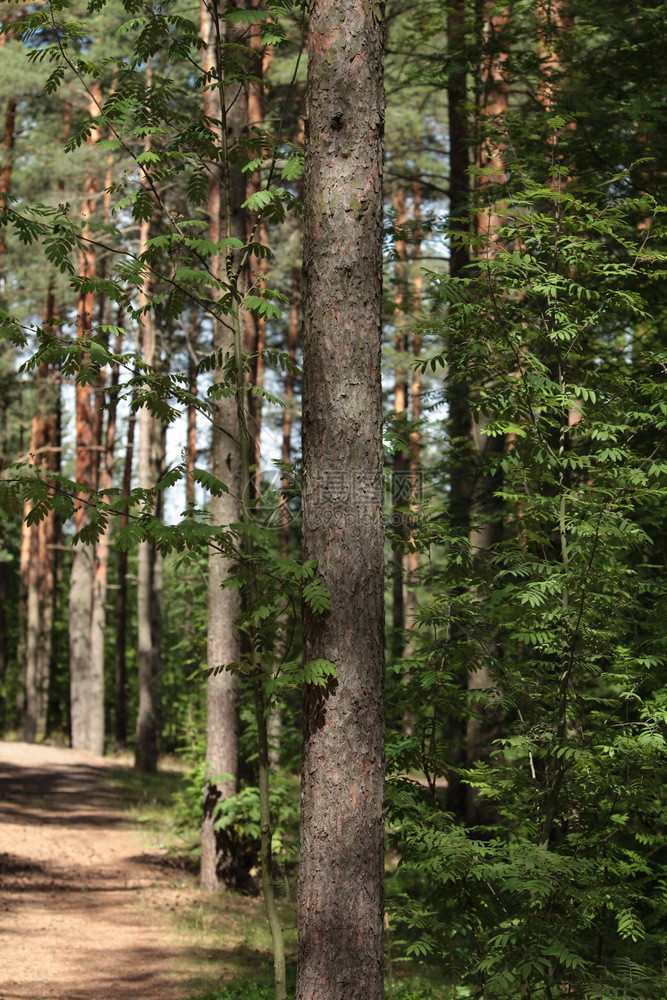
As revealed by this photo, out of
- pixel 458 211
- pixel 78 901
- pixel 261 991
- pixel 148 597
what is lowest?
pixel 78 901

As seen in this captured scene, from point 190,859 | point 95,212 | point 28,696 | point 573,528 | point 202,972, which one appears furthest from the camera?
point 28,696

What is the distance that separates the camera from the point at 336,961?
3828 millimetres

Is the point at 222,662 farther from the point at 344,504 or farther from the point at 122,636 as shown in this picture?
the point at 122,636

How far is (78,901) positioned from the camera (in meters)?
10.0

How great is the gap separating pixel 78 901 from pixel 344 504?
7771mm

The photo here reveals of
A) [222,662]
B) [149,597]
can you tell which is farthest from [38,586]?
[222,662]

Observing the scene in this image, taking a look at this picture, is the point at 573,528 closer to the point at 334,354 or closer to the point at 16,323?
the point at 334,354

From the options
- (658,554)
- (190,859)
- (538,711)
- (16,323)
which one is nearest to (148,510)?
(16,323)

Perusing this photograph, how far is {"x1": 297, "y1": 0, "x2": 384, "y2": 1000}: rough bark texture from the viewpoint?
3893mm

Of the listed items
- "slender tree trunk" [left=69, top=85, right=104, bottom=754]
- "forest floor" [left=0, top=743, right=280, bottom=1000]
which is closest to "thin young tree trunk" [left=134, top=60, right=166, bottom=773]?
"slender tree trunk" [left=69, top=85, right=104, bottom=754]

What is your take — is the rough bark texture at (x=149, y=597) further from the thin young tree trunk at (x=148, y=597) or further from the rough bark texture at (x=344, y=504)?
the rough bark texture at (x=344, y=504)

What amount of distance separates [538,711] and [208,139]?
3.63 meters

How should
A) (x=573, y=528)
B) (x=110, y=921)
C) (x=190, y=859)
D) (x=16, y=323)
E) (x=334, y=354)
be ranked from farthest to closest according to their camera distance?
(x=190, y=859), (x=110, y=921), (x=573, y=528), (x=16, y=323), (x=334, y=354)

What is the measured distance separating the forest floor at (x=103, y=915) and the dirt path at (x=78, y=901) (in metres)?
0.01
